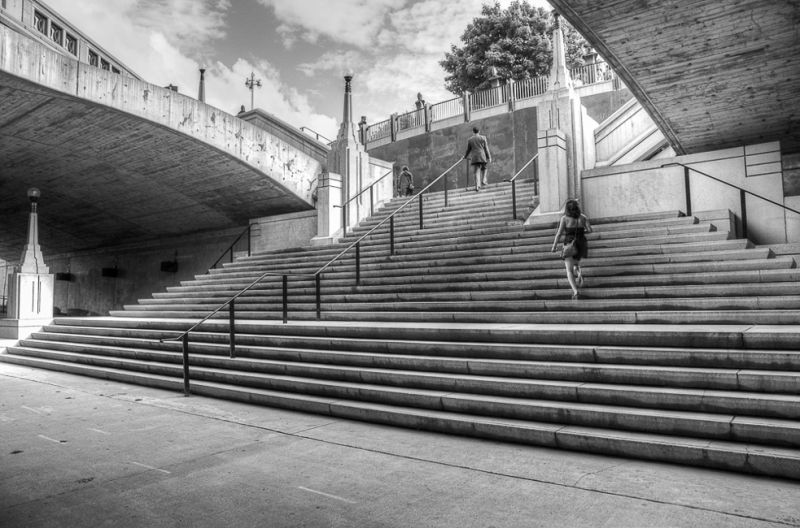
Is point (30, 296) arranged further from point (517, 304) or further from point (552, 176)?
point (552, 176)

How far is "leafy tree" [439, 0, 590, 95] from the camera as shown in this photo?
99.0 ft

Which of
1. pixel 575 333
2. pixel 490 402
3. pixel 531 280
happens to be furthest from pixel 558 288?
pixel 490 402

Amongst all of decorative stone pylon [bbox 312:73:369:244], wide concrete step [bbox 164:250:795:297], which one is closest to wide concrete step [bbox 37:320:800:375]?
wide concrete step [bbox 164:250:795:297]

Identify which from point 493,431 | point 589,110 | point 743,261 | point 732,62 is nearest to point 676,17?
point 732,62

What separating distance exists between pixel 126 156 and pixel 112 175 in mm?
1751

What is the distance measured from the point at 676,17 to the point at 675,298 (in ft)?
12.1

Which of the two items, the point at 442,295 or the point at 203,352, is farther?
the point at 442,295

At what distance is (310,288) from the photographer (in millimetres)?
11891

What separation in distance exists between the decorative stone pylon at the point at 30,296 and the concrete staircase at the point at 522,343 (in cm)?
79

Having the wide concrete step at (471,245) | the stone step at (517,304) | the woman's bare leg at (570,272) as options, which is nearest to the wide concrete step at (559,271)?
the stone step at (517,304)

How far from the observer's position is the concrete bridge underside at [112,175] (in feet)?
42.8

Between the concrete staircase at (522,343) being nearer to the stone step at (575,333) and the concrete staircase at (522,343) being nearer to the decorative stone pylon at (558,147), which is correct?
the stone step at (575,333)

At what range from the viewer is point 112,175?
55.4 feet

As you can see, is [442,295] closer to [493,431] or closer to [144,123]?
[493,431]
